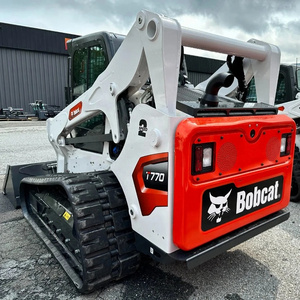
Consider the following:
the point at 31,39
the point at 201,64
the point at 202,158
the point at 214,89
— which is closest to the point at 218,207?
the point at 202,158

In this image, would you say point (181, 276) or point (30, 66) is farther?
point (30, 66)

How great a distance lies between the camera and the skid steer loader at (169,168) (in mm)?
1724

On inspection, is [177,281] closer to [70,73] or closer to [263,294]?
[263,294]

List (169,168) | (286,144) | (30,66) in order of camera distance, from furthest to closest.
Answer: (30,66)
(286,144)
(169,168)

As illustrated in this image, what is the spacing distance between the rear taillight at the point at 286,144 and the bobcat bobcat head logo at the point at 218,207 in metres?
0.73

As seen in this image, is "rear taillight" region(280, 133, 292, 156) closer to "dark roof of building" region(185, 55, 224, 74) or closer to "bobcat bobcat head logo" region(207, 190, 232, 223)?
"bobcat bobcat head logo" region(207, 190, 232, 223)

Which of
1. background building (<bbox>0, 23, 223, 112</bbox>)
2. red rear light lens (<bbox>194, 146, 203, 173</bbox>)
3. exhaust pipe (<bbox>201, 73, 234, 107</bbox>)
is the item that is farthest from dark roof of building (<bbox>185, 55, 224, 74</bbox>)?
red rear light lens (<bbox>194, 146, 203, 173</bbox>)

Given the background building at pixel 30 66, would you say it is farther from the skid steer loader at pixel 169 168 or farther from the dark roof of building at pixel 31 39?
the skid steer loader at pixel 169 168

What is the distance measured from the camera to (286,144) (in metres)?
2.33

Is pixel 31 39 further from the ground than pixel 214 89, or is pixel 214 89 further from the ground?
pixel 31 39

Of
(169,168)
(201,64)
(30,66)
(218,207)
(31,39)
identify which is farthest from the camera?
(201,64)

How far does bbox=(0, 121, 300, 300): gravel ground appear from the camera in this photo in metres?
2.15

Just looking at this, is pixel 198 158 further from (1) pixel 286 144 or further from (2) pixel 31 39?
(2) pixel 31 39

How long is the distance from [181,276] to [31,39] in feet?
78.0
